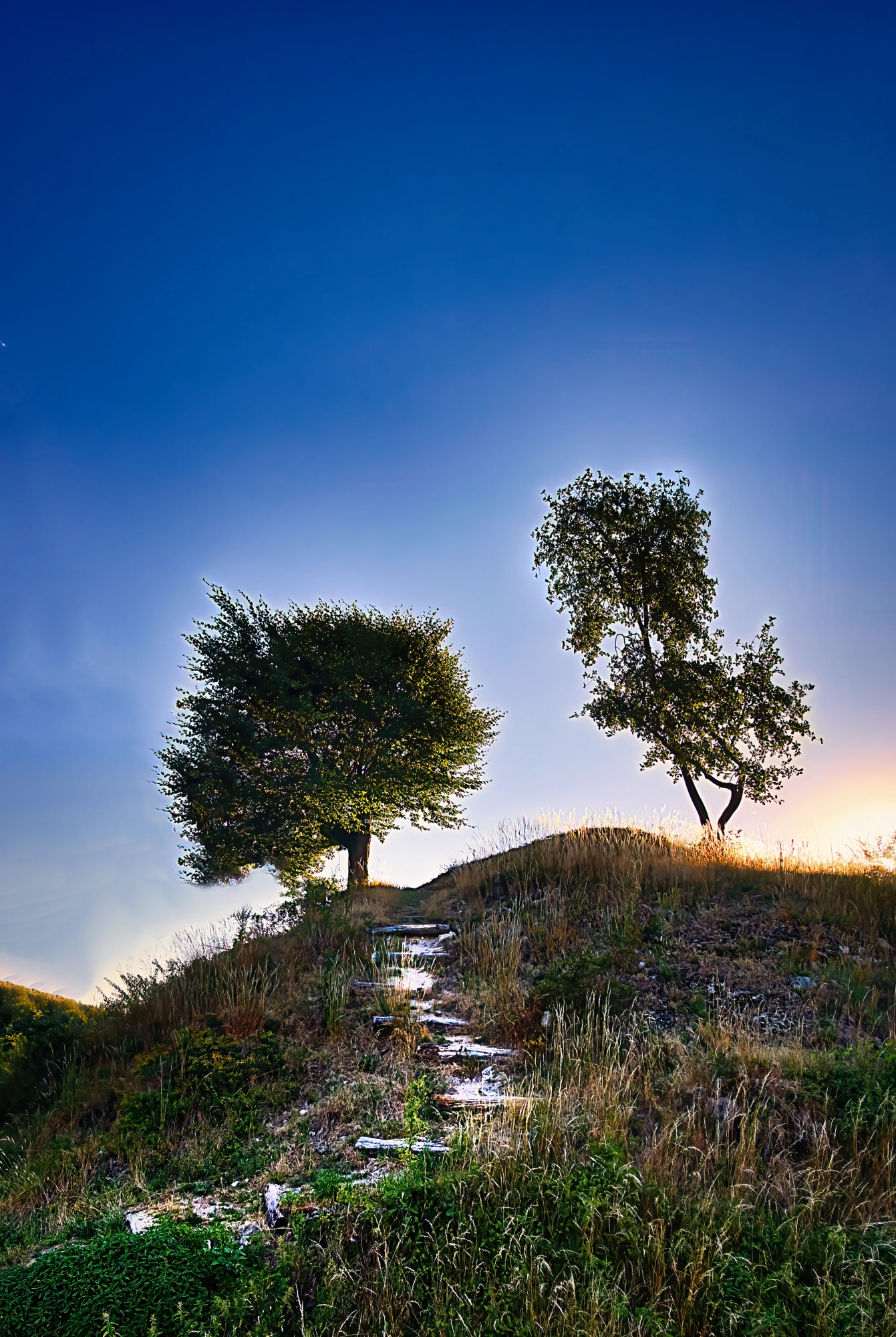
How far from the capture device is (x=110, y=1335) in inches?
151

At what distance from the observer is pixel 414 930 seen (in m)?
13.2

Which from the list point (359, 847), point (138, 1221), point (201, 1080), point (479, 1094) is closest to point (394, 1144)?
point (479, 1094)

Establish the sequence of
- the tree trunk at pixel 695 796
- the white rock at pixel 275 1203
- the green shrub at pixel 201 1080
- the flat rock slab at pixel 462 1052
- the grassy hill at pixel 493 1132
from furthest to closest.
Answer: the tree trunk at pixel 695 796 → the flat rock slab at pixel 462 1052 → the green shrub at pixel 201 1080 → the white rock at pixel 275 1203 → the grassy hill at pixel 493 1132

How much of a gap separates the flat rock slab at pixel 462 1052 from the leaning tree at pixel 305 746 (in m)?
15.0

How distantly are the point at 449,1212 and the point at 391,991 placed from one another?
541 cm

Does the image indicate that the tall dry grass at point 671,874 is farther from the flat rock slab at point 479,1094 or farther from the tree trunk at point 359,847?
the tree trunk at point 359,847

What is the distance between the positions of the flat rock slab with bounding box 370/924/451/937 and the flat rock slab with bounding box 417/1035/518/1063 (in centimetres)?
463

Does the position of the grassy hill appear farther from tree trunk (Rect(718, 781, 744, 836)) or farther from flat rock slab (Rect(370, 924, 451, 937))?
tree trunk (Rect(718, 781, 744, 836))

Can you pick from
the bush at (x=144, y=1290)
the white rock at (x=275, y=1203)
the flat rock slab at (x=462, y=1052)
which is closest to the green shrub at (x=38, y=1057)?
the flat rock slab at (x=462, y=1052)

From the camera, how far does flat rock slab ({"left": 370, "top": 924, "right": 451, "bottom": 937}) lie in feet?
43.2

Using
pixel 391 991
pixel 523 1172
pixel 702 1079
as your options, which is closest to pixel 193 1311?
pixel 523 1172

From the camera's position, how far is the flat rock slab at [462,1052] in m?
8.12

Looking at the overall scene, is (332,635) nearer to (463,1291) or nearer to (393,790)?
(393,790)

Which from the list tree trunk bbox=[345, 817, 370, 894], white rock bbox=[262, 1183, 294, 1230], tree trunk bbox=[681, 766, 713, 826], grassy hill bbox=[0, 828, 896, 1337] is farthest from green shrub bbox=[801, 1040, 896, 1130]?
tree trunk bbox=[345, 817, 370, 894]
